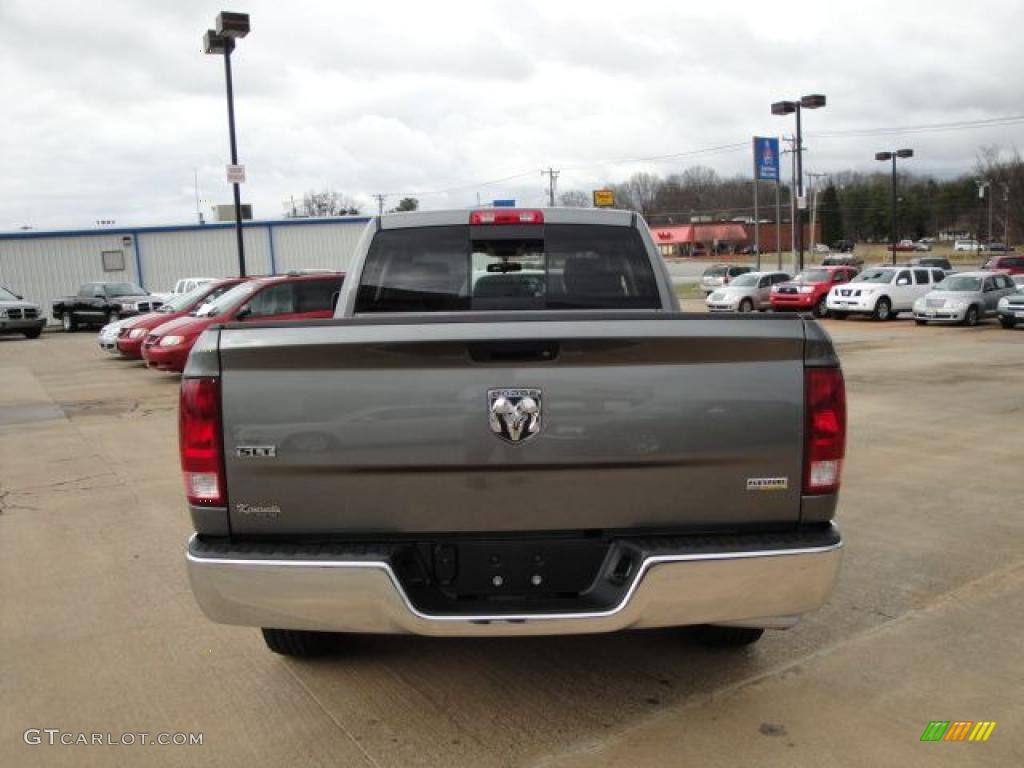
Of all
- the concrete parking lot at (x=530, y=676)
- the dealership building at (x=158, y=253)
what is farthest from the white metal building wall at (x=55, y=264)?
the concrete parking lot at (x=530, y=676)

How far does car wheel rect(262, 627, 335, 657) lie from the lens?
3812 millimetres

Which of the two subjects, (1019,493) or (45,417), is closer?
(1019,493)

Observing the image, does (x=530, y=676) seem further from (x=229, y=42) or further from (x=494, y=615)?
(x=229, y=42)

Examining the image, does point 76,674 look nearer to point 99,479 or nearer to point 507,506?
point 507,506

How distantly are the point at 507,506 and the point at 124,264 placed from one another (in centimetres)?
3806

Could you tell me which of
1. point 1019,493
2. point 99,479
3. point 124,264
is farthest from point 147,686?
point 124,264

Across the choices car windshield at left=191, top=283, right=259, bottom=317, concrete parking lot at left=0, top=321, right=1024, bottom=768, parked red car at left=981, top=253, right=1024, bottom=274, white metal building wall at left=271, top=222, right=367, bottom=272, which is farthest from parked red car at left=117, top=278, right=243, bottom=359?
parked red car at left=981, top=253, right=1024, bottom=274

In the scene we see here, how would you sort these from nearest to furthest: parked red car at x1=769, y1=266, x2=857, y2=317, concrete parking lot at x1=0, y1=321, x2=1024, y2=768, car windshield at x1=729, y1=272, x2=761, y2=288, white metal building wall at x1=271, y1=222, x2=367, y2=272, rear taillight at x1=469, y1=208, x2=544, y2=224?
concrete parking lot at x1=0, y1=321, x2=1024, y2=768, rear taillight at x1=469, y1=208, x2=544, y2=224, parked red car at x1=769, y1=266, x2=857, y2=317, car windshield at x1=729, y1=272, x2=761, y2=288, white metal building wall at x1=271, y1=222, x2=367, y2=272

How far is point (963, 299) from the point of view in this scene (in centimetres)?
2491

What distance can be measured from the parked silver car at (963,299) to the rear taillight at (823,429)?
24.6 meters

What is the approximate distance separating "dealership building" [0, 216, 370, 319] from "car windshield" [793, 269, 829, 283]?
16.4 metres

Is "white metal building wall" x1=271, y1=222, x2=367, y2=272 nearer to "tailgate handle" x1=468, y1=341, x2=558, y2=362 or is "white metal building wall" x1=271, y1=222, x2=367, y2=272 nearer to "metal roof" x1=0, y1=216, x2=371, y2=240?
"metal roof" x1=0, y1=216, x2=371, y2=240

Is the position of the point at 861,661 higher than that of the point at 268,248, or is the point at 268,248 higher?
the point at 268,248

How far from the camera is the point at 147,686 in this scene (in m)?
3.76
